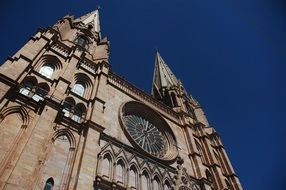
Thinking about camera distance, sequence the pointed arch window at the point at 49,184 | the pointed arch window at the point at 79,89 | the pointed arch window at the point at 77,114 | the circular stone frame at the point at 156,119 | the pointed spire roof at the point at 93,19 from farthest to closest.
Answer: the pointed spire roof at the point at 93,19 → the circular stone frame at the point at 156,119 → the pointed arch window at the point at 79,89 → the pointed arch window at the point at 77,114 → the pointed arch window at the point at 49,184

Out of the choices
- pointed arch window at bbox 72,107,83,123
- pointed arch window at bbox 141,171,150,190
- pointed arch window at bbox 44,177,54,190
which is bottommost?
pointed arch window at bbox 44,177,54,190

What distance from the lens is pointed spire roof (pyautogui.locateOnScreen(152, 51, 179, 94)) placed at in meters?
34.8

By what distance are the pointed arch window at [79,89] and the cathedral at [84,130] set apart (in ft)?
0.21

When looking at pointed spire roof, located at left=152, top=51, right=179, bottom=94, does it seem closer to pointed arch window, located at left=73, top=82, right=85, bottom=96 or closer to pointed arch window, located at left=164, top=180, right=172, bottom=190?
pointed arch window, located at left=73, top=82, right=85, bottom=96

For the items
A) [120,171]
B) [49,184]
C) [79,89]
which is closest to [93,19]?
[79,89]

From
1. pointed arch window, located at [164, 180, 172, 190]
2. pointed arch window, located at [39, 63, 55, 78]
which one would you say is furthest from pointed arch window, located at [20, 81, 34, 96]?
pointed arch window, located at [164, 180, 172, 190]

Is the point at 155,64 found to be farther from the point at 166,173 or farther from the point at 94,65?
the point at 166,173

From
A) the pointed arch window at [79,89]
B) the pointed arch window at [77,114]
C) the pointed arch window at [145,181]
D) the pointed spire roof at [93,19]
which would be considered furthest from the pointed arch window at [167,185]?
the pointed spire roof at [93,19]

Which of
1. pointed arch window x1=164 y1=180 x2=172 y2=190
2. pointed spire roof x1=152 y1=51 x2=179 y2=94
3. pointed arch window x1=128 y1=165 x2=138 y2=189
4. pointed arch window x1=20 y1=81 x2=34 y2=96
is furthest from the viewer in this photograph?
pointed spire roof x1=152 y1=51 x2=179 y2=94

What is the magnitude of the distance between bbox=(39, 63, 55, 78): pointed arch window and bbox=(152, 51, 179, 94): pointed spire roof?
1921cm

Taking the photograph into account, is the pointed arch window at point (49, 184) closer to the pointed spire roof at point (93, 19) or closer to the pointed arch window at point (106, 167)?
the pointed arch window at point (106, 167)

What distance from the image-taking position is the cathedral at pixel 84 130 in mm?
10602

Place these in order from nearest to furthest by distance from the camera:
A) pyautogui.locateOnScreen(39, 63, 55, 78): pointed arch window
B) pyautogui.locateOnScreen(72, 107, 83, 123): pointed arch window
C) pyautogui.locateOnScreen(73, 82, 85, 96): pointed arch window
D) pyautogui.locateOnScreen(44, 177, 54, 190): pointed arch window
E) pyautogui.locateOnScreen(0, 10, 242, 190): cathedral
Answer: pyautogui.locateOnScreen(44, 177, 54, 190): pointed arch window < pyautogui.locateOnScreen(0, 10, 242, 190): cathedral < pyautogui.locateOnScreen(72, 107, 83, 123): pointed arch window < pyautogui.locateOnScreen(39, 63, 55, 78): pointed arch window < pyautogui.locateOnScreen(73, 82, 85, 96): pointed arch window

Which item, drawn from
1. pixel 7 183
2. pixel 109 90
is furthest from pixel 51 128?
pixel 109 90
